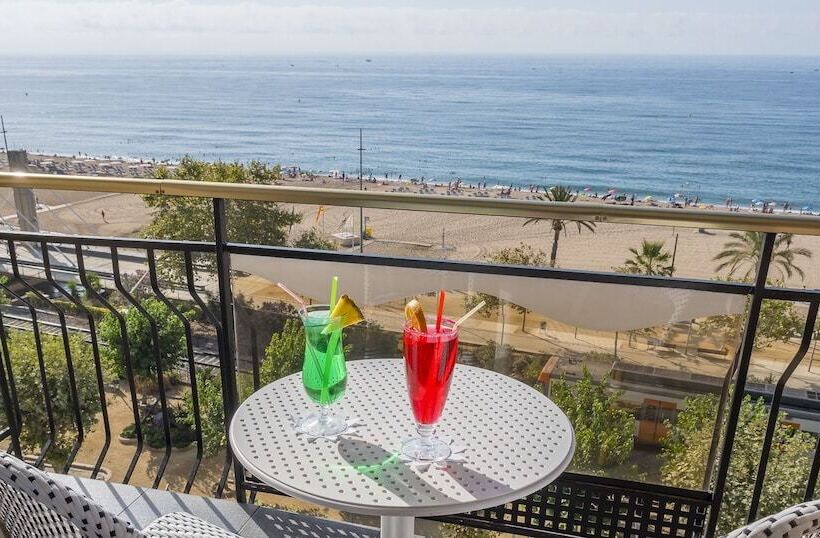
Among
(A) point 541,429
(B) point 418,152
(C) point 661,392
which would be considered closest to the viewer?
(A) point 541,429

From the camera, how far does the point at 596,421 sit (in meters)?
2.34

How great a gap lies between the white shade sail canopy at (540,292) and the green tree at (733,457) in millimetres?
344

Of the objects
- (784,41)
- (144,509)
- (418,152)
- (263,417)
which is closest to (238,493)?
(144,509)

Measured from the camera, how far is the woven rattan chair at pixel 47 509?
92 cm

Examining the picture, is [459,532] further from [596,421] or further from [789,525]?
[789,525]

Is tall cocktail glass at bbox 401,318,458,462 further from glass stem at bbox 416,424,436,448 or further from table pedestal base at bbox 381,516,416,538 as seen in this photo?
table pedestal base at bbox 381,516,416,538

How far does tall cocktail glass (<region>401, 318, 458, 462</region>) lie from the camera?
4.09ft

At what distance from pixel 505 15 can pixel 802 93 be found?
24.9 m

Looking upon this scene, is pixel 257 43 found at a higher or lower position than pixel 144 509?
higher

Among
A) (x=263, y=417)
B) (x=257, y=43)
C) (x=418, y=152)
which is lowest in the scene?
(x=418, y=152)

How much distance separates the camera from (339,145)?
155 ft

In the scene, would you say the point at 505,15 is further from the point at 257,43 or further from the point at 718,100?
the point at 257,43

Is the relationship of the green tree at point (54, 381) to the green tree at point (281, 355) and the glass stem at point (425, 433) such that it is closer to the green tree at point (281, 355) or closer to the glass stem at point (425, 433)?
the green tree at point (281, 355)

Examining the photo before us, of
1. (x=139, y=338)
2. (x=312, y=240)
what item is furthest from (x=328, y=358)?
(x=312, y=240)
